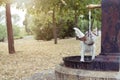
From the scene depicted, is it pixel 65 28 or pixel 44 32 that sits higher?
pixel 65 28

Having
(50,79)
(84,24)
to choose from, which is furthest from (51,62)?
(84,24)

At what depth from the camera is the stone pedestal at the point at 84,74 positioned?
525 cm

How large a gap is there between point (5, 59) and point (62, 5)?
715cm

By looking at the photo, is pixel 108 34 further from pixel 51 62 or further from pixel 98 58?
pixel 51 62

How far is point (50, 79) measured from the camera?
7.51 m

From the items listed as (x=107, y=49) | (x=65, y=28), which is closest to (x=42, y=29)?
(x=65, y=28)

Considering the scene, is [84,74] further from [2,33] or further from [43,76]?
[2,33]

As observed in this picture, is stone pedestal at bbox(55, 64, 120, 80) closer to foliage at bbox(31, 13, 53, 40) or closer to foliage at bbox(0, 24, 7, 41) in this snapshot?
foliage at bbox(31, 13, 53, 40)

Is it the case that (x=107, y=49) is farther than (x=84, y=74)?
Yes

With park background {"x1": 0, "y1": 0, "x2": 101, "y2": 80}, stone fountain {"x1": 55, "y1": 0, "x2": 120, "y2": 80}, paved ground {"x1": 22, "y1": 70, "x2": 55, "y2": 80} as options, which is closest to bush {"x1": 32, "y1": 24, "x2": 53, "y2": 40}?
park background {"x1": 0, "y1": 0, "x2": 101, "y2": 80}

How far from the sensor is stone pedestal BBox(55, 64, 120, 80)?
5248 millimetres

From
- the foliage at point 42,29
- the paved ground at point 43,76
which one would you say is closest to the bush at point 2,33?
the foliage at point 42,29

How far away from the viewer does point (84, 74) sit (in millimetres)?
5426

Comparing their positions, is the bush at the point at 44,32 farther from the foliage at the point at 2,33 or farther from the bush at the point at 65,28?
the foliage at the point at 2,33
